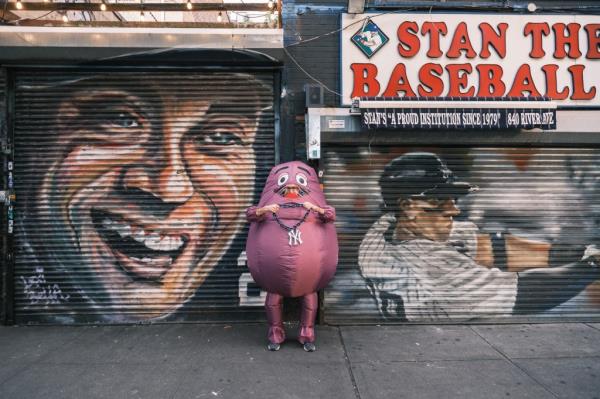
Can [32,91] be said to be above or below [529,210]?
above

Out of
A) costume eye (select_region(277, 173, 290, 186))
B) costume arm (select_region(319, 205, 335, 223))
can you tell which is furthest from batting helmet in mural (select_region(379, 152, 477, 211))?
costume eye (select_region(277, 173, 290, 186))

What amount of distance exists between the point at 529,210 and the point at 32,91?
295 inches

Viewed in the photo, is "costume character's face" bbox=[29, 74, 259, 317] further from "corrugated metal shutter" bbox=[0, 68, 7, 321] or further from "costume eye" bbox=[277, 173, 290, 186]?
"costume eye" bbox=[277, 173, 290, 186]

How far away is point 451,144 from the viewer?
5.93 metres

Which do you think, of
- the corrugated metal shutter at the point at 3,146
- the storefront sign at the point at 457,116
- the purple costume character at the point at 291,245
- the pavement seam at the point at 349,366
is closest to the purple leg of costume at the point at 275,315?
the purple costume character at the point at 291,245

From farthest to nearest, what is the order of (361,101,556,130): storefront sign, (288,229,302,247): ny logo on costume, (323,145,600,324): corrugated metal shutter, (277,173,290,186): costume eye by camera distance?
(323,145,600,324): corrugated metal shutter
(361,101,556,130): storefront sign
(277,173,290,186): costume eye
(288,229,302,247): ny logo on costume

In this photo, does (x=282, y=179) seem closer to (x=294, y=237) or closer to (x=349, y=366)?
(x=294, y=237)

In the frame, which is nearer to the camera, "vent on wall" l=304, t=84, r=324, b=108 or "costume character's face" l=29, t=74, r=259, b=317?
"vent on wall" l=304, t=84, r=324, b=108

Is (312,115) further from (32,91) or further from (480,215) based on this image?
(32,91)

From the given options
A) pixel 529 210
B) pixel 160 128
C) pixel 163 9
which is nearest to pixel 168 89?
pixel 160 128

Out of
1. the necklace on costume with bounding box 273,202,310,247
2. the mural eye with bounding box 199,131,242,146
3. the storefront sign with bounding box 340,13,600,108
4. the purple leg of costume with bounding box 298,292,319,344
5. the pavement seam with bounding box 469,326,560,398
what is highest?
the storefront sign with bounding box 340,13,600,108

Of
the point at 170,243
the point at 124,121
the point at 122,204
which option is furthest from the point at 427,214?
the point at 124,121

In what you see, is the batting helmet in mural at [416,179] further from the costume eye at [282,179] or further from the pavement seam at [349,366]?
the pavement seam at [349,366]

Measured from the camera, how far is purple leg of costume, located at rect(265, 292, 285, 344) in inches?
194
